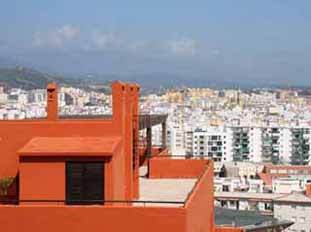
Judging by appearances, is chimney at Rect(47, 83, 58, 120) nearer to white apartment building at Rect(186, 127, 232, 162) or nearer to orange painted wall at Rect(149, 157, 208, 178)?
orange painted wall at Rect(149, 157, 208, 178)

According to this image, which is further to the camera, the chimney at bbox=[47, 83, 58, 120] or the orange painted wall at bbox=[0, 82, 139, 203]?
the chimney at bbox=[47, 83, 58, 120]

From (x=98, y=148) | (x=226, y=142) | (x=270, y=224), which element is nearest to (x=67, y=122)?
(x=98, y=148)

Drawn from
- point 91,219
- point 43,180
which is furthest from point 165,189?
point 91,219

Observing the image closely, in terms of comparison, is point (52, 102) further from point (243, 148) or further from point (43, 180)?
point (243, 148)

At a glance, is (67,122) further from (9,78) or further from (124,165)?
(9,78)

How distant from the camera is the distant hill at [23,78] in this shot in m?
112

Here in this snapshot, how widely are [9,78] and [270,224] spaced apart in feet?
288

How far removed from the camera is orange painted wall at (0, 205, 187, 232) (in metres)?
8.51

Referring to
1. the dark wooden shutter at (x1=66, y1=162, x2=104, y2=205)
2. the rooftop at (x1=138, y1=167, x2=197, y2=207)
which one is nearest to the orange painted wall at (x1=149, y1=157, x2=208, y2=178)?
the rooftop at (x1=138, y1=167, x2=197, y2=207)

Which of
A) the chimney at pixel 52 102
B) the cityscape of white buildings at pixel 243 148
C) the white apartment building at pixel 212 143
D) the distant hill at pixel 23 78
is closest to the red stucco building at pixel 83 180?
the chimney at pixel 52 102

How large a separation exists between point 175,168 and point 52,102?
3654 mm

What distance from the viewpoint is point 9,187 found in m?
10.3

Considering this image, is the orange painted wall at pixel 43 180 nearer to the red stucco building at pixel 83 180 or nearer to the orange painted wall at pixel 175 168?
the red stucco building at pixel 83 180

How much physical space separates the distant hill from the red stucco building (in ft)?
323
